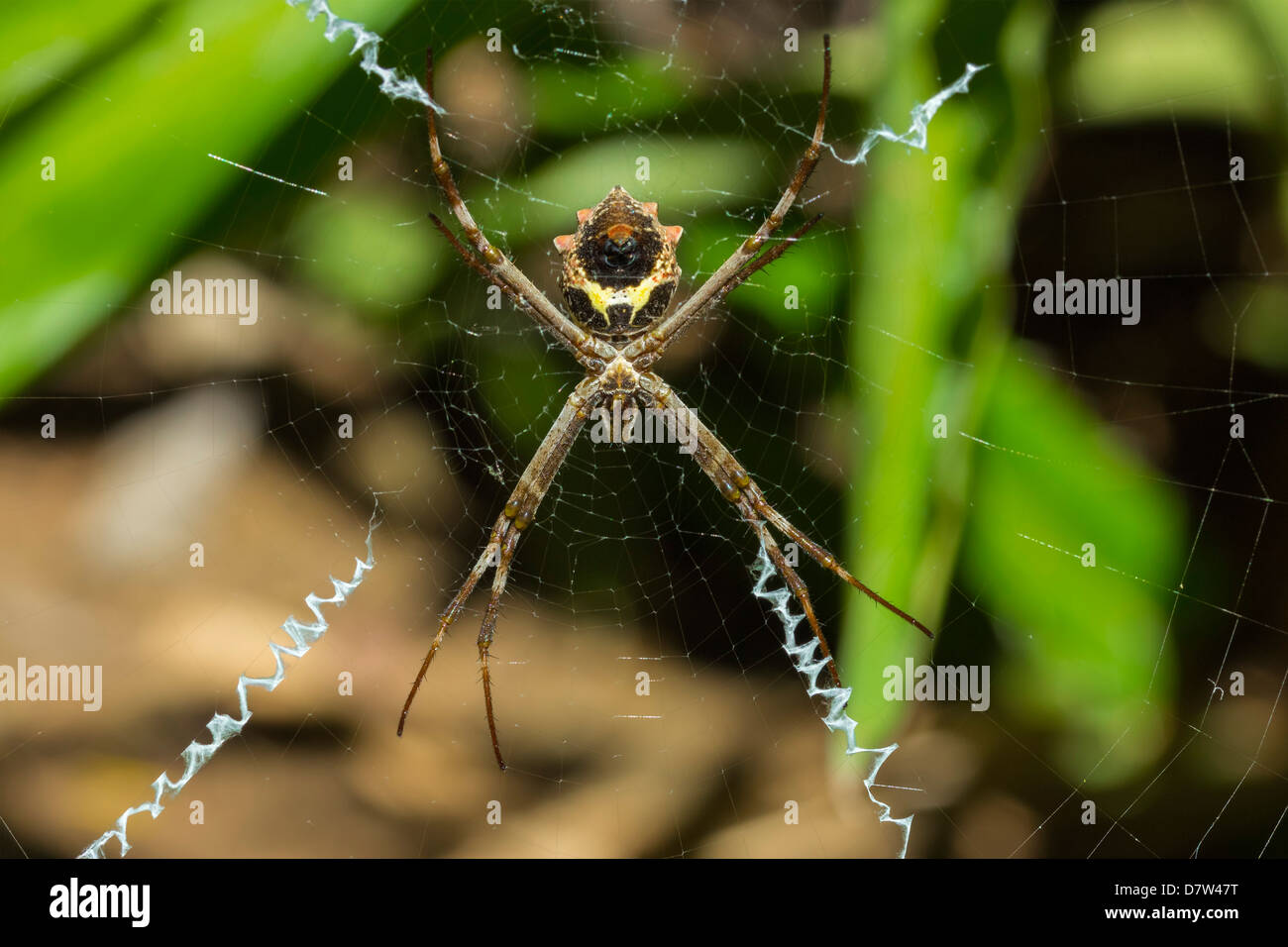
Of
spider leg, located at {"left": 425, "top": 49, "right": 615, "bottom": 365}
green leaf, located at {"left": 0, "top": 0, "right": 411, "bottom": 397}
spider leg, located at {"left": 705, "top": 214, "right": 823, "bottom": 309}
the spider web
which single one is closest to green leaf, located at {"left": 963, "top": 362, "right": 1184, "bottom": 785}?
the spider web

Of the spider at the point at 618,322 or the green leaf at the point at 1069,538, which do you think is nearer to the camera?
the green leaf at the point at 1069,538

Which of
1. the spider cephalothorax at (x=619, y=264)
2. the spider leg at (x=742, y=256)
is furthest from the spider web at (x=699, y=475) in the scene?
the spider cephalothorax at (x=619, y=264)

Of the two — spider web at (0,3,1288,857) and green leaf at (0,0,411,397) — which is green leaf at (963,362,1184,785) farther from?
green leaf at (0,0,411,397)

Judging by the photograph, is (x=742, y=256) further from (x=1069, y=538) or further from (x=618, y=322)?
(x=1069, y=538)

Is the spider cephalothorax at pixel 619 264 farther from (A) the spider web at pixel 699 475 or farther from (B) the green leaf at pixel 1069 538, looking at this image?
(B) the green leaf at pixel 1069 538

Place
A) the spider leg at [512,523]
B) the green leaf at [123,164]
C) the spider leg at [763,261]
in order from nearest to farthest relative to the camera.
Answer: the green leaf at [123,164] < the spider leg at [763,261] < the spider leg at [512,523]
